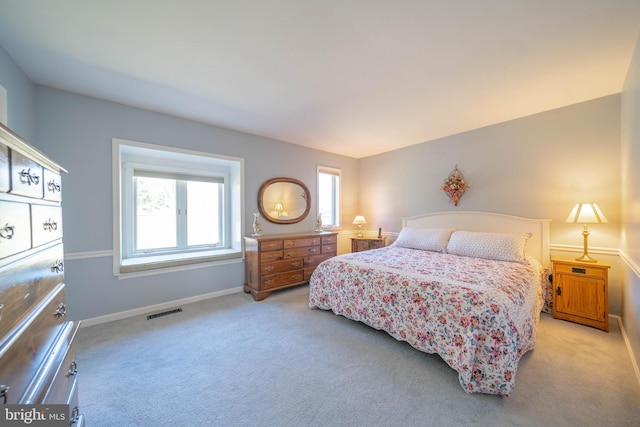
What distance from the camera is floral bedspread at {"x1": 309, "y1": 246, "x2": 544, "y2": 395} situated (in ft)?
5.36

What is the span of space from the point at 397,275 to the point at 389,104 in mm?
1956

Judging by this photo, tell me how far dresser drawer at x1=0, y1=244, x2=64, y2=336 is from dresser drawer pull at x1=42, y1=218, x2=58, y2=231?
89 mm

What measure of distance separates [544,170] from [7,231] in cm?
460

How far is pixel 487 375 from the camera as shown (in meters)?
1.62

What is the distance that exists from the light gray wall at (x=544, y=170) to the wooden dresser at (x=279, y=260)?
2025 millimetres

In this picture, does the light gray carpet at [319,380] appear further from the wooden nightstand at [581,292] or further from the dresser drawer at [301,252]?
the dresser drawer at [301,252]

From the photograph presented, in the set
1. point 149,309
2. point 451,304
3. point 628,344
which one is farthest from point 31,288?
point 628,344

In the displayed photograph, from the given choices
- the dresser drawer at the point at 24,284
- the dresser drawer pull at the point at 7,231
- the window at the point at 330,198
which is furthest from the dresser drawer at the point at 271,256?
the dresser drawer pull at the point at 7,231

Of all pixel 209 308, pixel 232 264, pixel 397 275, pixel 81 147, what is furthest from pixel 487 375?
pixel 81 147

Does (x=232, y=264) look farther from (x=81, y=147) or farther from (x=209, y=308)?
(x=81, y=147)

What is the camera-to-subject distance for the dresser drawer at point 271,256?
3406 mm

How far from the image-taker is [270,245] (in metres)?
3.47

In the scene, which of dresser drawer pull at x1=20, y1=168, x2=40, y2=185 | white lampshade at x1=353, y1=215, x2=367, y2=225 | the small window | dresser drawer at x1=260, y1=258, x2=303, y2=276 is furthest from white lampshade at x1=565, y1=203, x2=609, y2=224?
the small window

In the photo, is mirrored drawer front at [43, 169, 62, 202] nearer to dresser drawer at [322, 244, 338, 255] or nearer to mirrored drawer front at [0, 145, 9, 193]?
mirrored drawer front at [0, 145, 9, 193]
